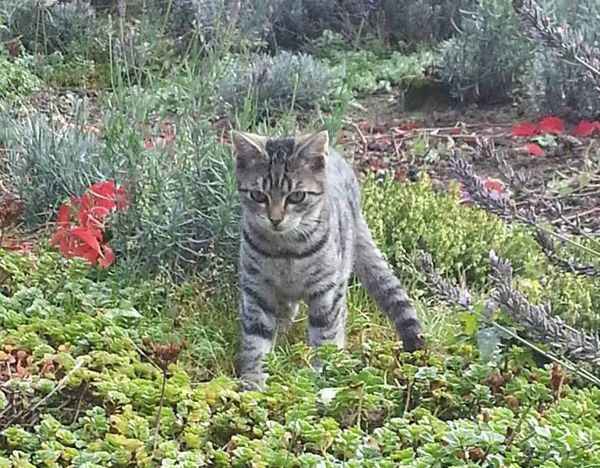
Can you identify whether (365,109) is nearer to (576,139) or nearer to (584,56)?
(576,139)

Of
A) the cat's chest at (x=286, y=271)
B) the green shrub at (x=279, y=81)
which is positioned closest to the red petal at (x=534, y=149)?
the green shrub at (x=279, y=81)

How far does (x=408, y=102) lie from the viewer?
7590 mm

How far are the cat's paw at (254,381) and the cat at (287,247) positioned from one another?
1 cm

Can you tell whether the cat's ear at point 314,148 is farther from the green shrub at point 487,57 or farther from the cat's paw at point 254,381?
the green shrub at point 487,57

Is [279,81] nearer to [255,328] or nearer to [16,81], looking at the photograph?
[16,81]

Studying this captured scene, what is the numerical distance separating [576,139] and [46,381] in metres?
4.02

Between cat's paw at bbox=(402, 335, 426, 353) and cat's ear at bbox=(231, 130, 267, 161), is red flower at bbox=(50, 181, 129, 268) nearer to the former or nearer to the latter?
cat's ear at bbox=(231, 130, 267, 161)

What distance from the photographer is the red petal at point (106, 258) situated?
172 inches

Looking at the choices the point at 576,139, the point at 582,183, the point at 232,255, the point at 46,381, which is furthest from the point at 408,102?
the point at 46,381

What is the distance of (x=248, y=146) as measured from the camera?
13.3 feet

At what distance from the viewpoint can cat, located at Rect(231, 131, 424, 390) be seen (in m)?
4.01

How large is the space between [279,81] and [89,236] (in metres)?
3.14

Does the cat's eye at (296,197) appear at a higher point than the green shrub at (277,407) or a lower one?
higher

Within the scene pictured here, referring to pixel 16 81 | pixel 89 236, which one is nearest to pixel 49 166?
pixel 89 236
